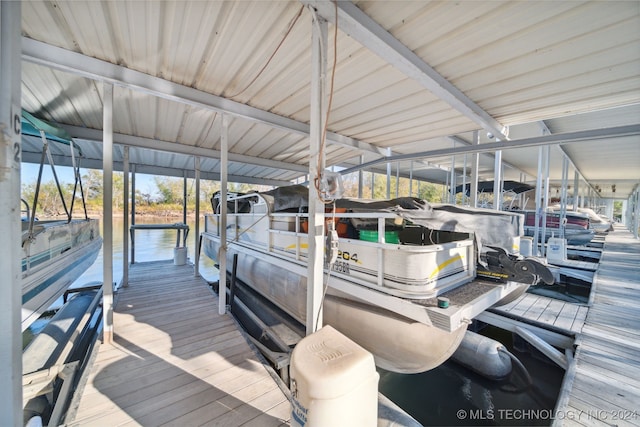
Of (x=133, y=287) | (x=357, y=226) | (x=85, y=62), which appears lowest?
(x=133, y=287)

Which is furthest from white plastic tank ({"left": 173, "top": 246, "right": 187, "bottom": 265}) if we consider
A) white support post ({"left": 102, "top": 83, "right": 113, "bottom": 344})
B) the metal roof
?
white support post ({"left": 102, "top": 83, "right": 113, "bottom": 344})

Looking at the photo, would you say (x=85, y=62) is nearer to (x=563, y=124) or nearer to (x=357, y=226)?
(x=357, y=226)

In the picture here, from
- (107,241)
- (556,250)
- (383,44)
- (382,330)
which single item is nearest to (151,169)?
(107,241)

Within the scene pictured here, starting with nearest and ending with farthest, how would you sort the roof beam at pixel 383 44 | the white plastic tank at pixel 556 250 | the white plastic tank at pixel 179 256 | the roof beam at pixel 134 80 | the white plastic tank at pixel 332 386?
the white plastic tank at pixel 332 386, the roof beam at pixel 383 44, the roof beam at pixel 134 80, the white plastic tank at pixel 179 256, the white plastic tank at pixel 556 250

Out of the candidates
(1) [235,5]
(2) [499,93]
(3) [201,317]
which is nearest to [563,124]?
(2) [499,93]

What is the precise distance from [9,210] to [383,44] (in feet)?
7.05

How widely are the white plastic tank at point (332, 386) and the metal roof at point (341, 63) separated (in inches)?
79.7

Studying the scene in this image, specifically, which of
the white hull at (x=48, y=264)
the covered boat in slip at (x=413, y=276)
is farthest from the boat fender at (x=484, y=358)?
the white hull at (x=48, y=264)

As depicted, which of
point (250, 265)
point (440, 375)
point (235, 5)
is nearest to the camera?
point (235, 5)

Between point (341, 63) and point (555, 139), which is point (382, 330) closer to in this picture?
point (341, 63)

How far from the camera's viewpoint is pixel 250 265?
13.3 feet

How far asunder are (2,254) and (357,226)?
7.46ft

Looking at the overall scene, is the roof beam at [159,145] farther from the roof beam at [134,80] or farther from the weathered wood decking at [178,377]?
the weathered wood decking at [178,377]

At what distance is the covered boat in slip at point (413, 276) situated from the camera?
183 cm
